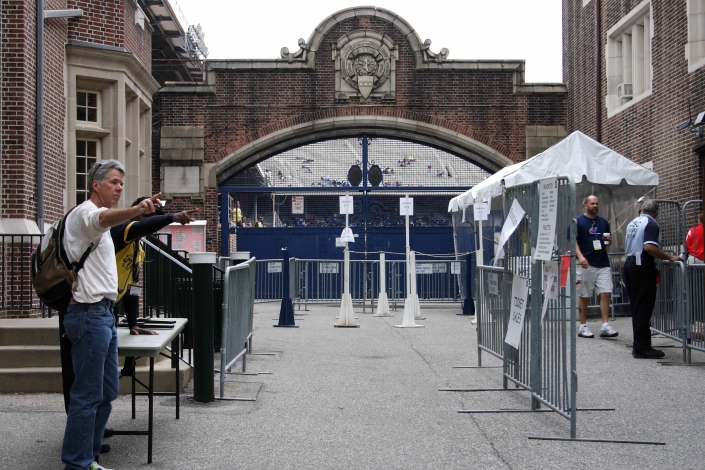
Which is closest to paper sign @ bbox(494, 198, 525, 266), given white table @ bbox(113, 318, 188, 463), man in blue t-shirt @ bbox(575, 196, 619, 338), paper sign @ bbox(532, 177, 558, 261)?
paper sign @ bbox(532, 177, 558, 261)

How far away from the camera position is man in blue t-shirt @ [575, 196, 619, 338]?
12.2 m

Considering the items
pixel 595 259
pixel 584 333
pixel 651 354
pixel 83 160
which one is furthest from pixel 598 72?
pixel 83 160

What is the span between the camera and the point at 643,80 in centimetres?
1897

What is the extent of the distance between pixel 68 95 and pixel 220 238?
1111 cm

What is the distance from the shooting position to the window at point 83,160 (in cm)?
1459

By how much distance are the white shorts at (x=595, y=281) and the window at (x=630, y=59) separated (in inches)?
271

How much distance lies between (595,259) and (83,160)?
8417mm

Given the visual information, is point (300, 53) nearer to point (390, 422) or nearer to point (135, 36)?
point (135, 36)

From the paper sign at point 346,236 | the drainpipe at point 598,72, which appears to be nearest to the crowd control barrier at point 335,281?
the paper sign at point 346,236

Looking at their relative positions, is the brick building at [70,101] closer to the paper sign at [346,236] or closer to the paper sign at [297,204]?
the paper sign at [346,236]

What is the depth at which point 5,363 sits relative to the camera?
318 inches

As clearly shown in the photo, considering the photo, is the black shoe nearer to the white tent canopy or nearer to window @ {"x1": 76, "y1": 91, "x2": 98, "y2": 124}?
the white tent canopy

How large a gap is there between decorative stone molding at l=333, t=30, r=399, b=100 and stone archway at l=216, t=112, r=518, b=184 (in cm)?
69

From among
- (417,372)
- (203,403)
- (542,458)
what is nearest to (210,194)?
(417,372)
